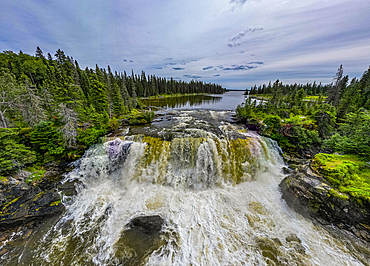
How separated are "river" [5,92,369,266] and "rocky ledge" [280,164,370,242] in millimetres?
586

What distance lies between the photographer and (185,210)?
32.4 feet

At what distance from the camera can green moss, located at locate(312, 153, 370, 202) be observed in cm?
746

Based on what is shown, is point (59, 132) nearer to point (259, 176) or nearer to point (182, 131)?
point (182, 131)

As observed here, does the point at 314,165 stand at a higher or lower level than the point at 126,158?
higher

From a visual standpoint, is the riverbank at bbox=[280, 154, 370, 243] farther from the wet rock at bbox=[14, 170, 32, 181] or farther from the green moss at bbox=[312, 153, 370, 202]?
the wet rock at bbox=[14, 170, 32, 181]

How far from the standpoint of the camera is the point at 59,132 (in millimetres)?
13492

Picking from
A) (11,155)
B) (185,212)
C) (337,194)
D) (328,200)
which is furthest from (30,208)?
(337,194)

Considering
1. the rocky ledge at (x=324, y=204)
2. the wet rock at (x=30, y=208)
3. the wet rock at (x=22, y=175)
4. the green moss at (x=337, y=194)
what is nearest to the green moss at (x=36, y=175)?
the wet rock at (x=22, y=175)

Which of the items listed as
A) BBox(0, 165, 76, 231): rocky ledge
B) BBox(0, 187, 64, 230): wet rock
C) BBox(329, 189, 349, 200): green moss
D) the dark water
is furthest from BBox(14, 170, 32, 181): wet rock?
the dark water

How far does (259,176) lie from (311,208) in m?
4.48

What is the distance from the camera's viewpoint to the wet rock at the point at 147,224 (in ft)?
27.9

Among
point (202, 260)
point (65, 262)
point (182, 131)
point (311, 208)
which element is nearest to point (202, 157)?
point (182, 131)

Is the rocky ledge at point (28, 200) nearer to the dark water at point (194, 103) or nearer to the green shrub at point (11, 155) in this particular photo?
the green shrub at point (11, 155)

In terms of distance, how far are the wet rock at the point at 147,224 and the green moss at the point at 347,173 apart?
11453mm
